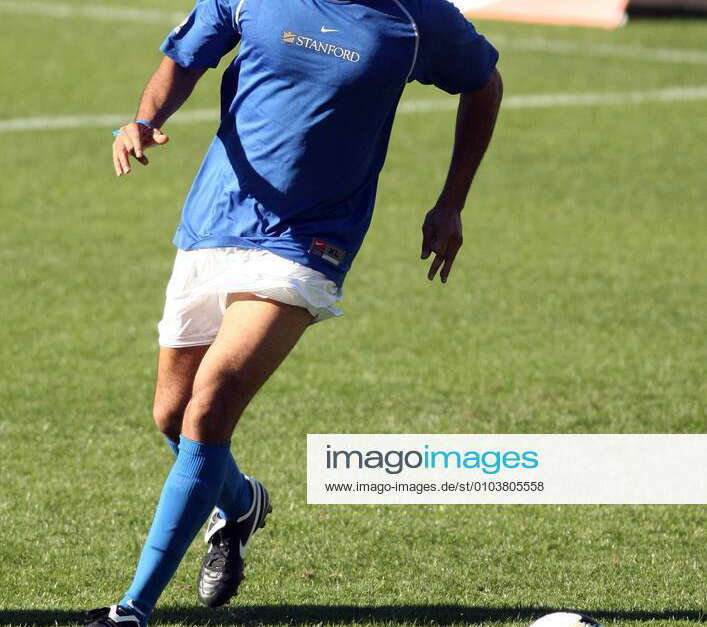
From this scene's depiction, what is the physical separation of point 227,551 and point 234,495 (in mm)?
227

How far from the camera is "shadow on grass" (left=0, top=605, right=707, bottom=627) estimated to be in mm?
5367

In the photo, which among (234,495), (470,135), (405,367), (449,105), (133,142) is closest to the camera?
(133,142)

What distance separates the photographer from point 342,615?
5.45 meters

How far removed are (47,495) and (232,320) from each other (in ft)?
6.40

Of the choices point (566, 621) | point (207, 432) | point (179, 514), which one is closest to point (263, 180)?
point (207, 432)

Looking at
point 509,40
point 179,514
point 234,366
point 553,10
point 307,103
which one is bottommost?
point 509,40

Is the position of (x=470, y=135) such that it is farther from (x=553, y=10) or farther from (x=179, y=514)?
(x=553, y=10)

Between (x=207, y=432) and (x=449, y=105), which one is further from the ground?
(x=207, y=432)

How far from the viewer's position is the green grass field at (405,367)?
5793mm

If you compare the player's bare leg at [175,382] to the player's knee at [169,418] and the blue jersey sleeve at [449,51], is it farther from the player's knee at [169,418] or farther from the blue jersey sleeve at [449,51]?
the blue jersey sleeve at [449,51]

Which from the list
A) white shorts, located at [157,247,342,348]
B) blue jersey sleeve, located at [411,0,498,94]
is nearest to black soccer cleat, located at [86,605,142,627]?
white shorts, located at [157,247,342,348]

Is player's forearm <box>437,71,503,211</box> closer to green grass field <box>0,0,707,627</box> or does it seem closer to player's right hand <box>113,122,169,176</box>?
player's right hand <box>113,122,169,176</box>

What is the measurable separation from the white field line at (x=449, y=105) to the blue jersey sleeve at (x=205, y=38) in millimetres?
10784

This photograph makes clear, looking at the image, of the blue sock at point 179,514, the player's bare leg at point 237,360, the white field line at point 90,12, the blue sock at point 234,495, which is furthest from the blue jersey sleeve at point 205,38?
the white field line at point 90,12
